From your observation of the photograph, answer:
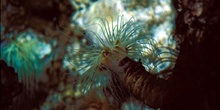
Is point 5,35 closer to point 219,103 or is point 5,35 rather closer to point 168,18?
point 168,18

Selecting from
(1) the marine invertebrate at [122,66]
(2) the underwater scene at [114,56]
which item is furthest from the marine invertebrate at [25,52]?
(1) the marine invertebrate at [122,66]

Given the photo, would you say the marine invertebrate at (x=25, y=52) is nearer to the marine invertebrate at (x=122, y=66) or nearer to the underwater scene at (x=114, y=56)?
the underwater scene at (x=114, y=56)

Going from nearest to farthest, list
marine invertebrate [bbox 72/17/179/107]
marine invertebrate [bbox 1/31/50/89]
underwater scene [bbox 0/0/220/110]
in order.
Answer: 1. underwater scene [bbox 0/0/220/110]
2. marine invertebrate [bbox 72/17/179/107]
3. marine invertebrate [bbox 1/31/50/89]

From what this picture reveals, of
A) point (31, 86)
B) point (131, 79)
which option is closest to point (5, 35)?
point (31, 86)

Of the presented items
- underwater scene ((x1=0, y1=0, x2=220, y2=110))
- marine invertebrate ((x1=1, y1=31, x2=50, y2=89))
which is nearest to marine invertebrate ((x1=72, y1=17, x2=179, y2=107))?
underwater scene ((x1=0, y1=0, x2=220, y2=110))

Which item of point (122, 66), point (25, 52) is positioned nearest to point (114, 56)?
point (122, 66)

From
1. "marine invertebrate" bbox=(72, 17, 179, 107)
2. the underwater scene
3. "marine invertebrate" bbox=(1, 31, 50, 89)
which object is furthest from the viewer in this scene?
"marine invertebrate" bbox=(1, 31, 50, 89)

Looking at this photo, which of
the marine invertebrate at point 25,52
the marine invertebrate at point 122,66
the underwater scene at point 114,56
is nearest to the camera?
the underwater scene at point 114,56

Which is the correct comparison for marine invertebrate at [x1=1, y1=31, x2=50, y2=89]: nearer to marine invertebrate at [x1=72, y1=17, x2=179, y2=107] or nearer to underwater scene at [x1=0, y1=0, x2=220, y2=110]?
underwater scene at [x1=0, y1=0, x2=220, y2=110]
